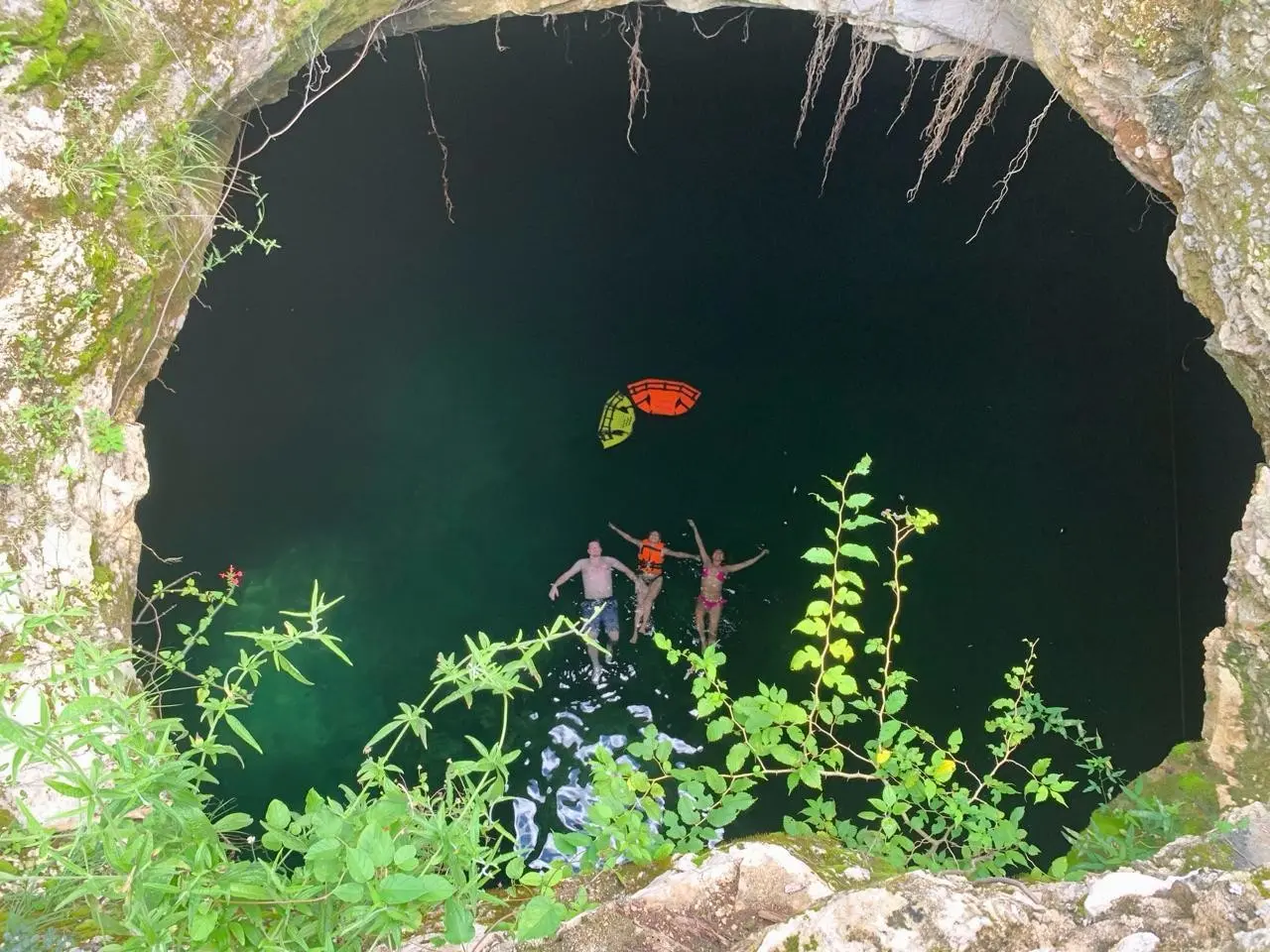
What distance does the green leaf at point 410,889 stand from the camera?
5.31ft

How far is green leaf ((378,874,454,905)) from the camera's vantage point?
1.62 m

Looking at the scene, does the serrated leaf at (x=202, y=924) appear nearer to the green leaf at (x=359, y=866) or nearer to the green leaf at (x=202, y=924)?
the green leaf at (x=202, y=924)

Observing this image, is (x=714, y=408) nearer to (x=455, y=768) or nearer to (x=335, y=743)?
(x=335, y=743)

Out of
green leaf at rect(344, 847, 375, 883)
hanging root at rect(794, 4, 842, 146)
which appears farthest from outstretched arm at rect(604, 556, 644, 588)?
green leaf at rect(344, 847, 375, 883)

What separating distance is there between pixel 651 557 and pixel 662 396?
230cm

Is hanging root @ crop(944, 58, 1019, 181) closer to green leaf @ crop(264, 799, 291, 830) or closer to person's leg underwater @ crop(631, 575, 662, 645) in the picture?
person's leg underwater @ crop(631, 575, 662, 645)

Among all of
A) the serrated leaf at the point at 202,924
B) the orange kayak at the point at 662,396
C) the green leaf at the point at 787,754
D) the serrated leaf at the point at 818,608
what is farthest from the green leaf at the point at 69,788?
the orange kayak at the point at 662,396

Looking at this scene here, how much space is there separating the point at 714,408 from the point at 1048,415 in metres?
3.29

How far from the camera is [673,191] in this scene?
828cm

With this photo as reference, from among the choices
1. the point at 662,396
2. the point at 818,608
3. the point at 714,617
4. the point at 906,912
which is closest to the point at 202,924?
the point at 906,912

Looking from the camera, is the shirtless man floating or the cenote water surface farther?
the cenote water surface

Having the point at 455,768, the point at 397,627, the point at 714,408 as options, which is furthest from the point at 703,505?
the point at 455,768

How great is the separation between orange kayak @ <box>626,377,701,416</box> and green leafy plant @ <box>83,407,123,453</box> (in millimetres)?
5368

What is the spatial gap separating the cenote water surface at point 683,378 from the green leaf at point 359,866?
437cm
